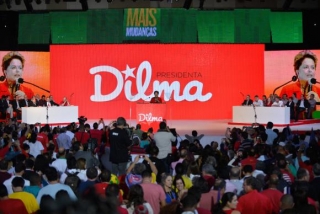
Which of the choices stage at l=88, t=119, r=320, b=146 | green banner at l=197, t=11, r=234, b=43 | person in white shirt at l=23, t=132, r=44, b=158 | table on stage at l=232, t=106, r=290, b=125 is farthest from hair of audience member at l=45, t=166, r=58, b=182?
green banner at l=197, t=11, r=234, b=43

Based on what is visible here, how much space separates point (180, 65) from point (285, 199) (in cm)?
1986

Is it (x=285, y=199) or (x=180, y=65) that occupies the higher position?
(x=180, y=65)

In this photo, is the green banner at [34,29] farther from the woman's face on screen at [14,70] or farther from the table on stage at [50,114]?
the table on stage at [50,114]

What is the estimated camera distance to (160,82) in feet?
80.7

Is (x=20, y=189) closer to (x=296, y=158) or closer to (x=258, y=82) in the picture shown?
(x=296, y=158)

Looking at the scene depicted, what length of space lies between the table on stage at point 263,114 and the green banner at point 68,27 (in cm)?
705

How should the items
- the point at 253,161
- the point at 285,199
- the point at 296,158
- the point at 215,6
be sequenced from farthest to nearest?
the point at 215,6 → the point at 296,158 → the point at 253,161 → the point at 285,199

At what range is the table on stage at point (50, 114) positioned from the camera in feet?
64.3

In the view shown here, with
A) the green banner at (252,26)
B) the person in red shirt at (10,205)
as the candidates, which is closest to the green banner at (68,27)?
the green banner at (252,26)

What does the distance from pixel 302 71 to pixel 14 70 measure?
444 inches

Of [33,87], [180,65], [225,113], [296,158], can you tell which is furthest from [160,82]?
[296,158]

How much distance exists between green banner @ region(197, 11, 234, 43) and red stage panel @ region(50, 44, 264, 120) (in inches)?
25.7

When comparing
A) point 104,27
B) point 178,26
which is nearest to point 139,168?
point 178,26

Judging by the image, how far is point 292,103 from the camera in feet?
71.9
